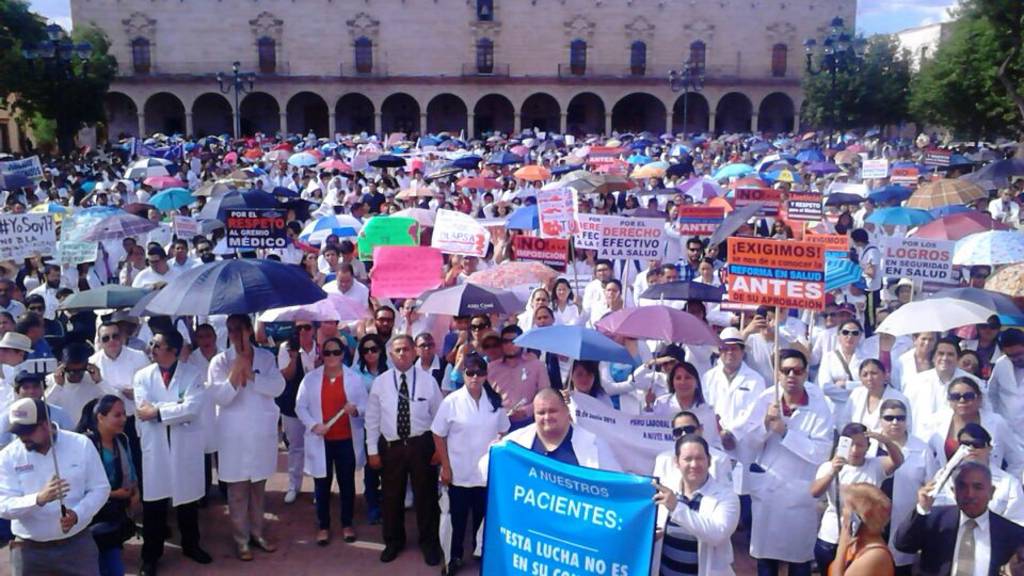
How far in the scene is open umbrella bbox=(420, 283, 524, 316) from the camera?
7.35 metres

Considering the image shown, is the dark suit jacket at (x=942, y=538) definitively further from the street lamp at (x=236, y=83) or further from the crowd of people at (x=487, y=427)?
the street lamp at (x=236, y=83)

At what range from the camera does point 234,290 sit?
609 centimetres

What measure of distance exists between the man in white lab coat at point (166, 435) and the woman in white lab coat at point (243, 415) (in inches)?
6.0

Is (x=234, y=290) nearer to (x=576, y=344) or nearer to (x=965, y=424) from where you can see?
(x=576, y=344)

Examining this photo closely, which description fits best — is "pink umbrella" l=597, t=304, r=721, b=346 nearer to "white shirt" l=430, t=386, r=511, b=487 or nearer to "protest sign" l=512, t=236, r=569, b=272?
"white shirt" l=430, t=386, r=511, b=487

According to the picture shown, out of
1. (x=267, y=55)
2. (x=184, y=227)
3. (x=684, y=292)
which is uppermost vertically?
(x=267, y=55)

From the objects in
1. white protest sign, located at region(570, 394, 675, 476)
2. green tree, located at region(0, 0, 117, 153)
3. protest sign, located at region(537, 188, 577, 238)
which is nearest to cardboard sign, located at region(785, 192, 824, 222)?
protest sign, located at region(537, 188, 577, 238)

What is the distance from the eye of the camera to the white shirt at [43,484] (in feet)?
16.3

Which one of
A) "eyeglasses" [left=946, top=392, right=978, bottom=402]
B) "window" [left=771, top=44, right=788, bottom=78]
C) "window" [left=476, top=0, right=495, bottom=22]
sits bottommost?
"eyeglasses" [left=946, top=392, right=978, bottom=402]

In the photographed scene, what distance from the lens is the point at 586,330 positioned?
607 centimetres

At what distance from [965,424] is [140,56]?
5185cm

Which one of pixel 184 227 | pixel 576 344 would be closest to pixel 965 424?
pixel 576 344

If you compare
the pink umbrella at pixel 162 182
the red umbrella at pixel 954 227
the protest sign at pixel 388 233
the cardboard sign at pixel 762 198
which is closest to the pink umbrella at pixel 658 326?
the protest sign at pixel 388 233

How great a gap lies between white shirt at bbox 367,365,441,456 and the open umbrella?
829mm
